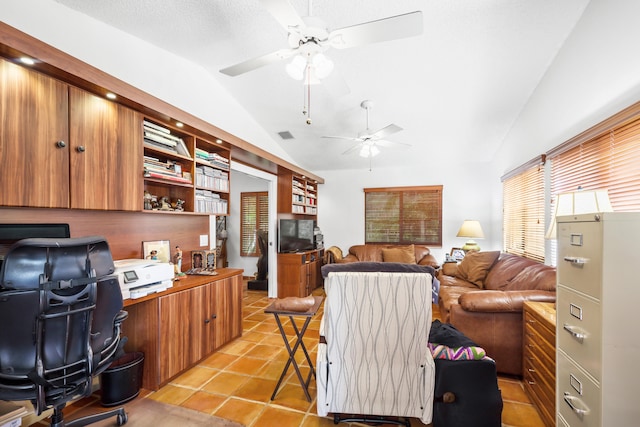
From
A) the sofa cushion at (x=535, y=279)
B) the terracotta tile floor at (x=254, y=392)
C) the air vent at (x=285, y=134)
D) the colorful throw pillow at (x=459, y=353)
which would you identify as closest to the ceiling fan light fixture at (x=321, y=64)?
the colorful throw pillow at (x=459, y=353)

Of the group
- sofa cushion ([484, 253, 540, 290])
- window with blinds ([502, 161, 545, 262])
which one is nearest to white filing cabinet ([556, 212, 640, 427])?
sofa cushion ([484, 253, 540, 290])

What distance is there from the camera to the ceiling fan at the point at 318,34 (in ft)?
5.08

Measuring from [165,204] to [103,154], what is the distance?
709mm

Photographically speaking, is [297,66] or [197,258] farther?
[197,258]

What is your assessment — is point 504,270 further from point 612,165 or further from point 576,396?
point 576,396

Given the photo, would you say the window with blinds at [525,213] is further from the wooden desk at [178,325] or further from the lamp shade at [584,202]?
the wooden desk at [178,325]

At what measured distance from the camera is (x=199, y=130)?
9.02 feet

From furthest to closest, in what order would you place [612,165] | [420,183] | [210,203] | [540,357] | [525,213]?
[420,183], [525,213], [210,203], [612,165], [540,357]

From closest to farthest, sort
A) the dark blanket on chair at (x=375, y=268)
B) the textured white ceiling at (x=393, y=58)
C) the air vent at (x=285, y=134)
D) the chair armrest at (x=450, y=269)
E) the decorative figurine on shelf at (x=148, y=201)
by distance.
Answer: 1. the dark blanket on chair at (x=375, y=268)
2. the textured white ceiling at (x=393, y=58)
3. the decorative figurine on shelf at (x=148, y=201)
4. the chair armrest at (x=450, y=269)
5. the air vent at (x=285, y=134)

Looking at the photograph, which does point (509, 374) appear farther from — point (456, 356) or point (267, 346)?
point (267, 346)

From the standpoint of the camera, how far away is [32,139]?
1638mm

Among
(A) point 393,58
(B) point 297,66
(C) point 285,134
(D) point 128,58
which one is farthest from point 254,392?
(C) point 285,134

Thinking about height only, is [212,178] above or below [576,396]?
above

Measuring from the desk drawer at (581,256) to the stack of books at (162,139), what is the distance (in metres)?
2.99
